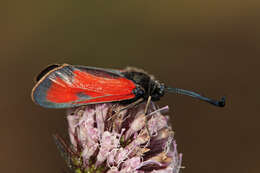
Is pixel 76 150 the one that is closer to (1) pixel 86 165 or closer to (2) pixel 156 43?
(1) pixel 86 165

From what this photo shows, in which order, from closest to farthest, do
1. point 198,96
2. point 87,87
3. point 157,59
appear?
point 87,87
point 198,96
point 157,59

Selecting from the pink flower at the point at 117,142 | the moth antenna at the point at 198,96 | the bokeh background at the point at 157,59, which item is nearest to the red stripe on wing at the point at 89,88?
the pink flower at the point at 117,142

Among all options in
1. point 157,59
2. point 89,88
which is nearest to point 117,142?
point 89,88

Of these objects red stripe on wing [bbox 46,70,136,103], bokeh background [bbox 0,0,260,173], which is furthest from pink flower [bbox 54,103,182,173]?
bokeh background [bbox 0,0,260,173]

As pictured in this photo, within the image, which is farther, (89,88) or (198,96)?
(198,96)

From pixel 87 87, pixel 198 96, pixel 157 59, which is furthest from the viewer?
pixel 157 59

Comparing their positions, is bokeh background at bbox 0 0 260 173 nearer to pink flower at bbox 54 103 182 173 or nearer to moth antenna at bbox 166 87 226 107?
pink flower at bbox 54 103 182 173

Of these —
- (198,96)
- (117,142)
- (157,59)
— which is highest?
(157,59)

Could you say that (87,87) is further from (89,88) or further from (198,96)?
(198,96)
